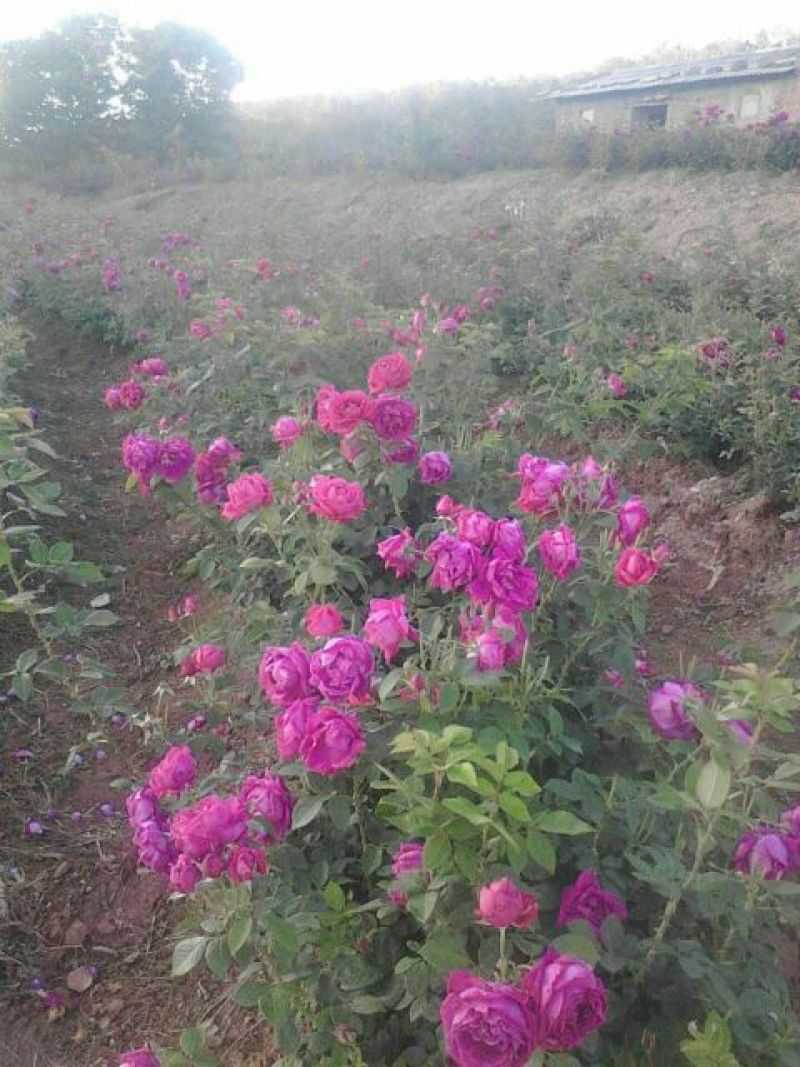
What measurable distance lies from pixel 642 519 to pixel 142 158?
70.0 feet

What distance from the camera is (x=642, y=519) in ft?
4.57

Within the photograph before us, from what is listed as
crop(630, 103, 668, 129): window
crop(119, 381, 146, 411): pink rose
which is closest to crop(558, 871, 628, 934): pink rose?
crop(119, 381, 146, 411): pink rose

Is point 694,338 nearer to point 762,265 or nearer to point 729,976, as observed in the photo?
point 762,265

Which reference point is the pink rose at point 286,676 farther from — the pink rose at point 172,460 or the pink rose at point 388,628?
the pink rose at point 172,460

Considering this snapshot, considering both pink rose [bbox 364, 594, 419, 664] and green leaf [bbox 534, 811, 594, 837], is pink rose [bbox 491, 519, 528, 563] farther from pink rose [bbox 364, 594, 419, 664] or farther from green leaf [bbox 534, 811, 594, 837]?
green leaf [bbox 534, 811, 594, 837]

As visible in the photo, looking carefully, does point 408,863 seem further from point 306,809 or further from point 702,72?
point 702,72

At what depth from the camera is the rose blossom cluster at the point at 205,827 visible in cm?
107

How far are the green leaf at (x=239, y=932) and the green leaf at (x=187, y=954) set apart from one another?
0.07m

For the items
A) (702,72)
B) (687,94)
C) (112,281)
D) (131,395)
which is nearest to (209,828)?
(131,395)

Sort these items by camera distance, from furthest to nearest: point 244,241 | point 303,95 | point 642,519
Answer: point 303,95
point 244,241
point 642,519

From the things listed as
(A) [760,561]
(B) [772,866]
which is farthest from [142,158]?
Answer: (B) [772,866]

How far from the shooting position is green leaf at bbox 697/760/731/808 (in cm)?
96

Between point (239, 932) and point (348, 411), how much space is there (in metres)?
1.01

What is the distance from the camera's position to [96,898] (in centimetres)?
204
